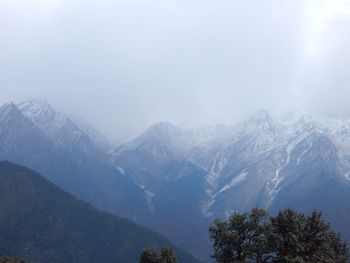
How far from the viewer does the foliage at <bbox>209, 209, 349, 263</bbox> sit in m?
105

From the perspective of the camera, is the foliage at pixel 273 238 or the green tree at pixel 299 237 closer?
the green tree at pixel 299 237

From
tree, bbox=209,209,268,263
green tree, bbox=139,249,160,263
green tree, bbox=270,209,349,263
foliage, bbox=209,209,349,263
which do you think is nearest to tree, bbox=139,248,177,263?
green tree, bbox=139,249,160,263

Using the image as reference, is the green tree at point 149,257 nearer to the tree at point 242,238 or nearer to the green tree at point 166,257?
the green tree at point 166,257

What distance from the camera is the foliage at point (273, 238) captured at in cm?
10500

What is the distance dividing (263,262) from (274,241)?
473 centimetres

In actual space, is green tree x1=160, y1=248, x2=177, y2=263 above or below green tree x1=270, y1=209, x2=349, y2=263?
below

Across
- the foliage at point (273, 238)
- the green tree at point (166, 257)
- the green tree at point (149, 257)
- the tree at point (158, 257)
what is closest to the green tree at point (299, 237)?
the foliage at point (273, 238)

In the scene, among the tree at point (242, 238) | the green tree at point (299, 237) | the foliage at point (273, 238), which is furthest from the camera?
the tree at point (242, 238)

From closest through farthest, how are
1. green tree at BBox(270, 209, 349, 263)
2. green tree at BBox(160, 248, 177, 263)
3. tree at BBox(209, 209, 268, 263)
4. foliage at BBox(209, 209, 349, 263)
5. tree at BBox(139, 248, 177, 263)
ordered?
1. green tree at BBox(270, 209, 349, 263)
2. foliage at BBox(209, 209, 349, 263)
3. tree at BBox(209, 209, 268, 263)
4. green tree at BBox(160, 248, 177, 263)
5. tree at BBox(139, 248, 177, 263)

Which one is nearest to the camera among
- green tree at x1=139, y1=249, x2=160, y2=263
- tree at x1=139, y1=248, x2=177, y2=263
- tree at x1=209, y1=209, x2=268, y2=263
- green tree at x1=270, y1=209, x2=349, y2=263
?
green tree at x1=270, y1=209, x2=349, y2=263

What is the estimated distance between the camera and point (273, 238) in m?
108

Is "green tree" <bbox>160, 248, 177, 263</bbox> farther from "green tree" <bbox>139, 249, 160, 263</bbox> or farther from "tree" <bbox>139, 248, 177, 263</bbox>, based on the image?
"green tree" <bbox>139, 249, 160, 263</bbox>

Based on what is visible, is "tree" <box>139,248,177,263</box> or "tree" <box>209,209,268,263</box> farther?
"tree" <box>139,248,177,263</box>

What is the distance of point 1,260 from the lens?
195 m
